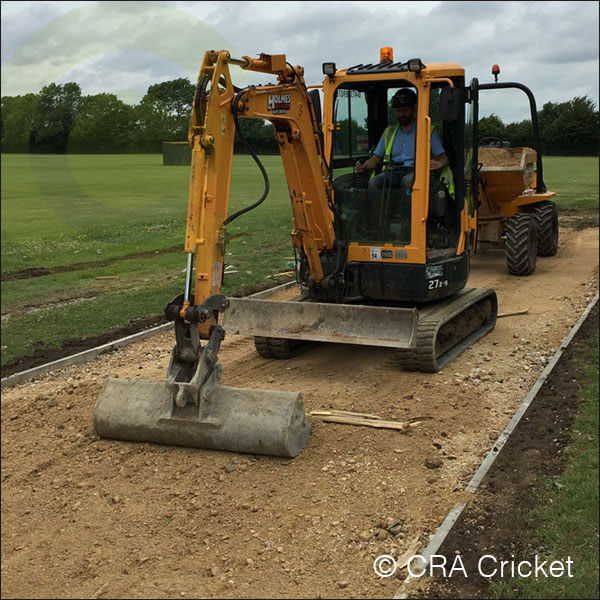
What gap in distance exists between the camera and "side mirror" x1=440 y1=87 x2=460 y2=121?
7.19 meters

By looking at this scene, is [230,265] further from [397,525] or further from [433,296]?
[397,525]

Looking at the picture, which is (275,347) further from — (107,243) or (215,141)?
(107,243)

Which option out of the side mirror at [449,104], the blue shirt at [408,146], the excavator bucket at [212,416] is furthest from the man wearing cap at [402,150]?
the excavator bucket at [212,416]

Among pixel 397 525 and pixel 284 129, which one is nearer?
pixel 397 525

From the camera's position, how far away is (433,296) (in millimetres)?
7867

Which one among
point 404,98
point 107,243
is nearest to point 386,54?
point 404,98

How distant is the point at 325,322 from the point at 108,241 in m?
10.6

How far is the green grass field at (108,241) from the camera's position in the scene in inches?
370

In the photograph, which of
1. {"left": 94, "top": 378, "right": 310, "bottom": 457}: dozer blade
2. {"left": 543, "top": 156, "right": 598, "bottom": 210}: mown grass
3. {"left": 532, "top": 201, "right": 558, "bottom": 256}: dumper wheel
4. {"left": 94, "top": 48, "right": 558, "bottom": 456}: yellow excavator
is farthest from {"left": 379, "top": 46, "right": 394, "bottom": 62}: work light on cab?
{"left": 543, "top": 156, "right": 598, "bottom": 210}: mown grass

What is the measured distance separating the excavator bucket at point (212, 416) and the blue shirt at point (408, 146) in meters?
3.04

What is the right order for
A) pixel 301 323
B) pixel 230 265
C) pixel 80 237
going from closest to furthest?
pixel 301 323
pixel 230 265
pixel 80 237

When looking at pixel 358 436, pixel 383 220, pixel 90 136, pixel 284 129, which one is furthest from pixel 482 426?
pixel 90 136

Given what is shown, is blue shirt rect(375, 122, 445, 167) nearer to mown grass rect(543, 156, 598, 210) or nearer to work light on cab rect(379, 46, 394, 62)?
work light on cab rect(379, 46, 394, 62)

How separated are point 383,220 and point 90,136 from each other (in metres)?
2.94
